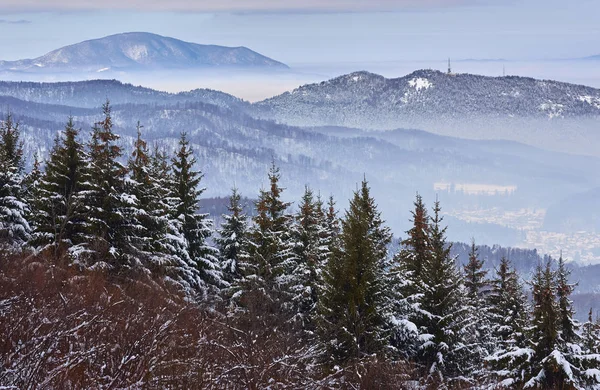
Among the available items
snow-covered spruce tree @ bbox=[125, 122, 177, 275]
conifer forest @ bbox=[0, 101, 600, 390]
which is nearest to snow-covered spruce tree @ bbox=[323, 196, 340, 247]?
conifer forest @ bbox=[0, 101, 600, 390]

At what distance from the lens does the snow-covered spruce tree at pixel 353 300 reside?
20.1 m

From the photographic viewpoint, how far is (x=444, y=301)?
2350 cm

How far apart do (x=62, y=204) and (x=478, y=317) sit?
60.1 ft

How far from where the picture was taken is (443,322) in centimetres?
2330

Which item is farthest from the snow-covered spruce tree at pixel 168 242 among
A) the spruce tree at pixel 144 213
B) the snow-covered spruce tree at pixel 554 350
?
the snow-covered spruce tree at pixel 554 350

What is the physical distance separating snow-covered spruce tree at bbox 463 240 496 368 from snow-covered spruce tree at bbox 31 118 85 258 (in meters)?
15.1

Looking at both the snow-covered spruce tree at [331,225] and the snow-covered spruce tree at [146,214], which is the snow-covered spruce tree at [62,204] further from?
the snow-covered spruce tree at [331,225]

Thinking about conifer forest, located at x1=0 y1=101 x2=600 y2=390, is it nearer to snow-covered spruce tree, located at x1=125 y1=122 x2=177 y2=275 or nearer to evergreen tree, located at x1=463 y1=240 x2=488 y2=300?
snow-covered spruce tree, located at x1=125 y1=122 x2=177 y2=275

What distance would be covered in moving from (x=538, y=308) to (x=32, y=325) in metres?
16.1

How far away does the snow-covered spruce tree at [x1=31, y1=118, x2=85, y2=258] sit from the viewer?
22.6 meters

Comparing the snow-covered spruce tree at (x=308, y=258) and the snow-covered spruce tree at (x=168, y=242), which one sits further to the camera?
the snow-covered spruce tree at (x=168, y=242)

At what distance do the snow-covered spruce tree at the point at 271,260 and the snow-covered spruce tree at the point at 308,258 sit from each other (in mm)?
367

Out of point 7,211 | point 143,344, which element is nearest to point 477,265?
point 7,211

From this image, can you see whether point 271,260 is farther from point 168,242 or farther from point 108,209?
point 108,209
